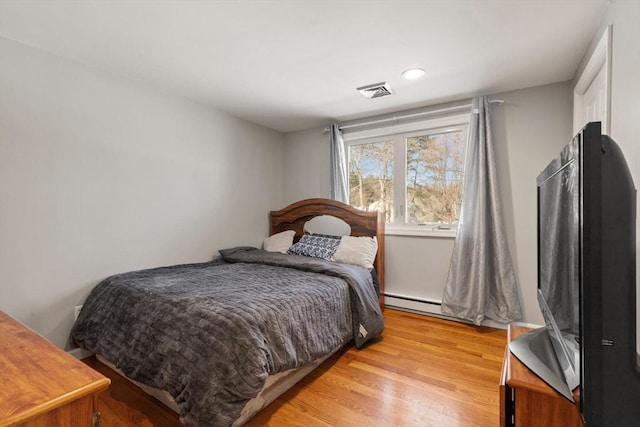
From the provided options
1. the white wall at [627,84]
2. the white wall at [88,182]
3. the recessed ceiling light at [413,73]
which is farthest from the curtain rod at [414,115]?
the white wall at [88,182]

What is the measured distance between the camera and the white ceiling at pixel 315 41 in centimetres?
163

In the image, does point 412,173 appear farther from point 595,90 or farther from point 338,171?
point 595,90

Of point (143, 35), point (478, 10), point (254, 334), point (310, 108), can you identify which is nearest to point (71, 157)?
point (143, 35)

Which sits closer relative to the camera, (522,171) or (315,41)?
(315,41)

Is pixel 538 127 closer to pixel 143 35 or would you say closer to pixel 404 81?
pixel 404 81

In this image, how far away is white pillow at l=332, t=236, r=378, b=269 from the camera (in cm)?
290

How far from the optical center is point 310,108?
3.21m

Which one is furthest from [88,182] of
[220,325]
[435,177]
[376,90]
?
[435,177]

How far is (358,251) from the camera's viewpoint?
294 centimetres

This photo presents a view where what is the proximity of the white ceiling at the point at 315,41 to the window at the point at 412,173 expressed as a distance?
495mm

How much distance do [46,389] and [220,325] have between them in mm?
708

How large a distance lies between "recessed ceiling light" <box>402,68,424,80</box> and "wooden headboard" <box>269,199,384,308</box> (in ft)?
4.39

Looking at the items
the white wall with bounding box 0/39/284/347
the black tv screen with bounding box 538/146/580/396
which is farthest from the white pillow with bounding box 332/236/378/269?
the black tv screen with bounding box 538/146/580/396

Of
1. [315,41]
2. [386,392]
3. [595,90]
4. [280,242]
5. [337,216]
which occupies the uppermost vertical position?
[315,41]
